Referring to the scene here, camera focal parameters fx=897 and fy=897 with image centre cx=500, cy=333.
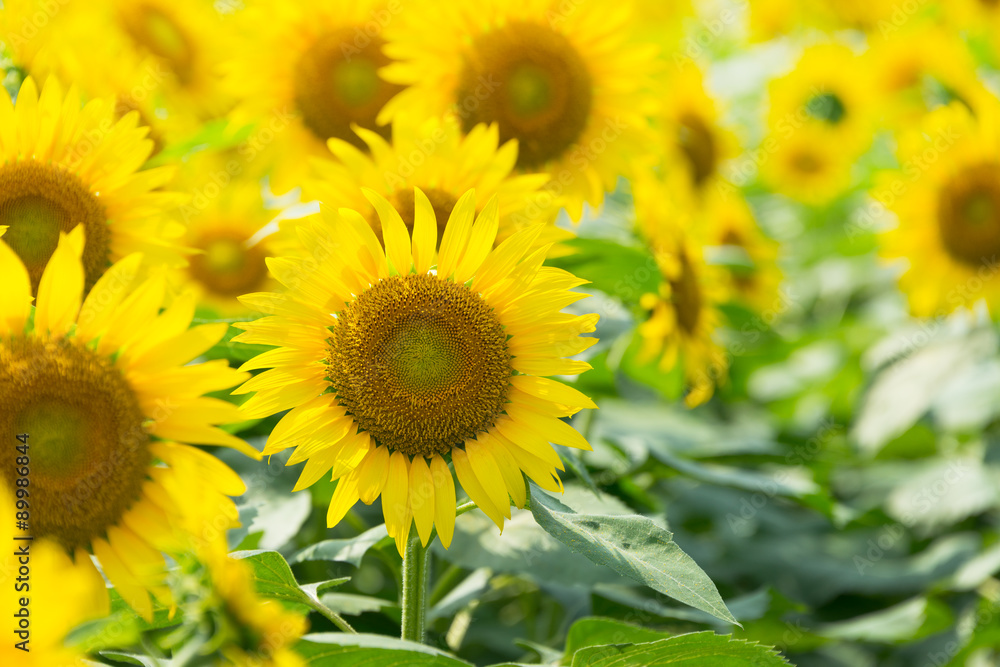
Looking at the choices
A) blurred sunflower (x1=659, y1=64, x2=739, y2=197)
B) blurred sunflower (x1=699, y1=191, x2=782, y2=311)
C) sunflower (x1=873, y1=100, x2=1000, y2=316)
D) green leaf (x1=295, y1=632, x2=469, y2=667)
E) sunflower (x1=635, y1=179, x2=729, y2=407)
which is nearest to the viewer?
green leaf (x1=295, y1=632, x2=469, y2=667)

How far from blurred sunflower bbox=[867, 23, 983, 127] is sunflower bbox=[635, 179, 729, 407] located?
3.69 ft

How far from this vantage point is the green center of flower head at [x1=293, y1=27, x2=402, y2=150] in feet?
6.62

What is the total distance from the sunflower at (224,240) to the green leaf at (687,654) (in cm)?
115

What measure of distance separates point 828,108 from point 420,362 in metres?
3.29

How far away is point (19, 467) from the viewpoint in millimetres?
1063

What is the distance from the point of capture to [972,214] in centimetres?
273

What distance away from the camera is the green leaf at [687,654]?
108cm

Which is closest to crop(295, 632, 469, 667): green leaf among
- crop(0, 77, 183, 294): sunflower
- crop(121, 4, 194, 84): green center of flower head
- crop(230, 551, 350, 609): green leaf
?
crop(230, 551, 350, 609): green leaf

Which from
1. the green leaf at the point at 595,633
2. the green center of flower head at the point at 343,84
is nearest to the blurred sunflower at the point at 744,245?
the green center of flower head at the point at 343,84

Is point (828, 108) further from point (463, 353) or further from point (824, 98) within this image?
point (463, 353)

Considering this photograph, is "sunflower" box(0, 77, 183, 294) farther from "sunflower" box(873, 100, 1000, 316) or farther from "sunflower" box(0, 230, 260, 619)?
"sunflower" box(873, 100, 1000, 316)

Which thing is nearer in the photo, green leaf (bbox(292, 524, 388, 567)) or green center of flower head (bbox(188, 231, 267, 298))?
green leaf (bbox(292, 524, 388, 567))

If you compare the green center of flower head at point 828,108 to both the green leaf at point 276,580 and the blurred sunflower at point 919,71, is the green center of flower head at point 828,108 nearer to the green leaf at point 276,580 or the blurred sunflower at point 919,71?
the blurred sunflower at point 919,71

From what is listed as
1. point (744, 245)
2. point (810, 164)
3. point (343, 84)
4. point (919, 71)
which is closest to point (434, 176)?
point (343, 84)
